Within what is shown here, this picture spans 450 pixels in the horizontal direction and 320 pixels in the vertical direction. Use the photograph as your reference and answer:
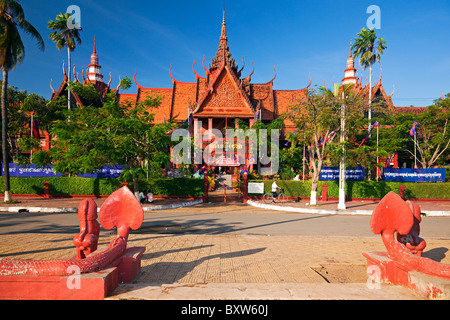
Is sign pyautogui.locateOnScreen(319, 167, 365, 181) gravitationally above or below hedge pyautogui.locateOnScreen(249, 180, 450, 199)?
above

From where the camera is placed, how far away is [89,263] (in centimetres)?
292

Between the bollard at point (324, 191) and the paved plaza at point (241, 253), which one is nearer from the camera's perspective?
the paved plaza at point (241, 253)

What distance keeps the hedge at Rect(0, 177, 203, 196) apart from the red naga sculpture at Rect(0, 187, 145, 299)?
13.9 metres

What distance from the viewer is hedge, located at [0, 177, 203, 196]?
18.1 meters

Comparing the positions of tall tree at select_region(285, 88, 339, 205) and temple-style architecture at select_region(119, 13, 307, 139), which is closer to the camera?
tall tree at select_region(285, 88, 339, 205)

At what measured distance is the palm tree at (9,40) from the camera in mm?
14617

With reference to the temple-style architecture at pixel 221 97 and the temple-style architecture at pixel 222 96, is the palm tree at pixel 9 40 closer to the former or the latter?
the temple-style architecture at pixel 222 96

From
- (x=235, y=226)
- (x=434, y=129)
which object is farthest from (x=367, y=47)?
(x=235, y=226)

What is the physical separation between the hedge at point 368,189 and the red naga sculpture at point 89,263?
1481 centimetres

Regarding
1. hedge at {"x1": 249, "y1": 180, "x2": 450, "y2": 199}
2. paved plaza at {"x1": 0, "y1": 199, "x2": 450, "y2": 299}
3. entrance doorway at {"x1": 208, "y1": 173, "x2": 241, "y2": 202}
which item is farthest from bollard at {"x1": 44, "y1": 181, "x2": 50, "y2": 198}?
hedge at {"x1": 249, "y1": 180, "x2": 450, "y2": 199}

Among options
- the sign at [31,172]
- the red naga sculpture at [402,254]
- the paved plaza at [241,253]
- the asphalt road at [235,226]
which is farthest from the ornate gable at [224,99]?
the red naga sculpture at [402,254]

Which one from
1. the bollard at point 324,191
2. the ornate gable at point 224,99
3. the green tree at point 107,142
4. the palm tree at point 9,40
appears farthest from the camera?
the ornate gable at point 224,99

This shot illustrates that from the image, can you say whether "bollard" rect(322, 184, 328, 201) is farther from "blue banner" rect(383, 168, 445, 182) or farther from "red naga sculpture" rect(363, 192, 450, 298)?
"red naga sculpture" rect(363, 192, 450, 298)

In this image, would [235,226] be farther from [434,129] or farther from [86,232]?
[434,129]
